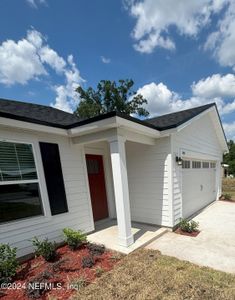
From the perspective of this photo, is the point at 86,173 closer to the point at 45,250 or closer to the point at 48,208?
the point at 48,208

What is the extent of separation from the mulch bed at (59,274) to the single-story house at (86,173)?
0.48 m

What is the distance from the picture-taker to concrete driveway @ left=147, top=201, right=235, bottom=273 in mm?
3297

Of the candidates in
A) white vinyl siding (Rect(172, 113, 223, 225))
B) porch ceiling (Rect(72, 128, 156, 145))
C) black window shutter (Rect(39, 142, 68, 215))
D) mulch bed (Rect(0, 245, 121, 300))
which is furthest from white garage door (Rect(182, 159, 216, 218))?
black window shutter (Rect(39, 142, 68, 215))

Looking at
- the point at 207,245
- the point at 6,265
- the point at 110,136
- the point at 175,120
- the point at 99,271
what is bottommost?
the point at 207,245

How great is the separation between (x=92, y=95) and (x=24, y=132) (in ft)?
73.0

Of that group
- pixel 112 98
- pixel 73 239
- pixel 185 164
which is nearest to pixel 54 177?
pixel 73 239

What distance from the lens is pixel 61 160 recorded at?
430 cm

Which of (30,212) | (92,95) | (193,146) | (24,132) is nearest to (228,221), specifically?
(193,146)

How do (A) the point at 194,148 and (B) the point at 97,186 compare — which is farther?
(A) the point at 194,148

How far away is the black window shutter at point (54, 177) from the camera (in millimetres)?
3969

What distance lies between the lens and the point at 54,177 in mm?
4086

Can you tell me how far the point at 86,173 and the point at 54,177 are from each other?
1.02m

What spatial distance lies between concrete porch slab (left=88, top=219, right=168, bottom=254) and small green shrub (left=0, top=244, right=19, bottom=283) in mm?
1911

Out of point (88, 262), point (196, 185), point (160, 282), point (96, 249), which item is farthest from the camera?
point (196, 185)
